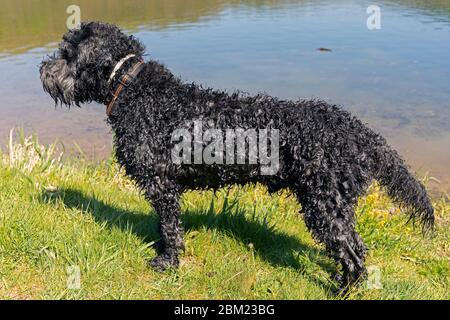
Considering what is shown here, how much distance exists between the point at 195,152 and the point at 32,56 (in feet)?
41.3

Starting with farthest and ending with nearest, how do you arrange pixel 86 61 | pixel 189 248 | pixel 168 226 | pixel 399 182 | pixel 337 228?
pixel 189 248 → pixel 168 226 → pixel 86 61 → pixel 399 182 → pixel 337 228

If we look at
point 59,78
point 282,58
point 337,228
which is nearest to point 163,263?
point 337,228

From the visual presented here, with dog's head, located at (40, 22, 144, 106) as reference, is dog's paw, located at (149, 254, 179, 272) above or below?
below

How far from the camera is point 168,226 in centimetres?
441

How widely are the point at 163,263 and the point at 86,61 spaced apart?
6.39 ft

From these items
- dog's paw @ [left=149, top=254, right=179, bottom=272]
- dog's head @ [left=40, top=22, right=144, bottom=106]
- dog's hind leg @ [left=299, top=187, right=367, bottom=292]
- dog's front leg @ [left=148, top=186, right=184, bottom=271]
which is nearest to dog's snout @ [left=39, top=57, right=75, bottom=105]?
dog's head @ [left=40, top=22, right=144, bottom=106]

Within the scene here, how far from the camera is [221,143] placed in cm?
399

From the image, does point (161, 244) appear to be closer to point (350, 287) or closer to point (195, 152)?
point (195, 152)

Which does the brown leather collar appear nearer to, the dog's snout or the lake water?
the dog's snout

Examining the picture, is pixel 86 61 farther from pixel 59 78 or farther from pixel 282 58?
pixel 282 58

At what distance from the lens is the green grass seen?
3.99m

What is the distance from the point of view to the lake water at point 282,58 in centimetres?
977

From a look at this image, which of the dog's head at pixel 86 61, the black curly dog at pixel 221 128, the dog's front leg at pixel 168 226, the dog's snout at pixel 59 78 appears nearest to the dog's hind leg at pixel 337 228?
the black curly dog at pixel 221 128
